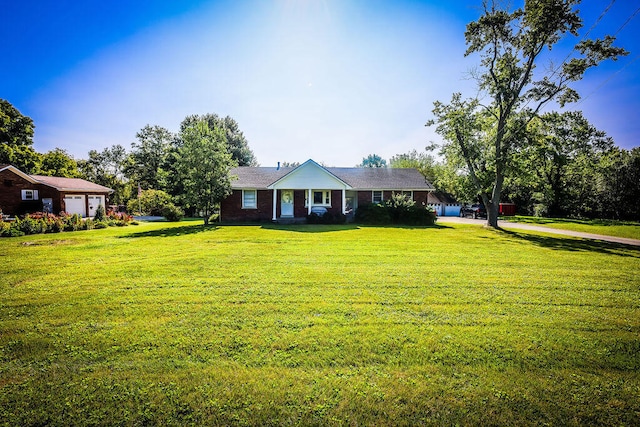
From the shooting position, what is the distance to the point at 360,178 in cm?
2811

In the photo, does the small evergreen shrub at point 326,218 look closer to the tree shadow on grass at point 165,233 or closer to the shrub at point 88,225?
the tree shadow on grass at point 165,233

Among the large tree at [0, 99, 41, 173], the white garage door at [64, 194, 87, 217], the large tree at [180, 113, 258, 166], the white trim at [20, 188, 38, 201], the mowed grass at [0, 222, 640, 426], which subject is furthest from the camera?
the large tree at [180, 113, 258, 166]

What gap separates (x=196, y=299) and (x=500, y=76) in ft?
80.0

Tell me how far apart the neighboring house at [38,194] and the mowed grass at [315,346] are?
81.1 feet

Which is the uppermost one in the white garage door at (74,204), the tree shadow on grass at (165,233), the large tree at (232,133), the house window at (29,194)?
the large tree at (232,133)

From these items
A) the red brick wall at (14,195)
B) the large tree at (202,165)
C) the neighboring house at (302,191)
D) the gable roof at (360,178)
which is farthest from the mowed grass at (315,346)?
the red brick wall at (14,195)

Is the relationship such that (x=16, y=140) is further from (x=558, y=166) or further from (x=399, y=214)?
(x=558, y=166)

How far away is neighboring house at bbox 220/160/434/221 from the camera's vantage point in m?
22.5

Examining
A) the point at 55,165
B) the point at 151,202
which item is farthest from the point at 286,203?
the point at 55,165

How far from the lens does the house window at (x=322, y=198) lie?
24.6 metres

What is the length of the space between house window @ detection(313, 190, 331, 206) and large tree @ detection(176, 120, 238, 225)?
7.55 m

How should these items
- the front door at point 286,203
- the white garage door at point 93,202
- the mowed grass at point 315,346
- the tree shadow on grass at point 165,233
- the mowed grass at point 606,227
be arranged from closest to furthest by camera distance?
the mowed grass at point 315,346, the tree shadow on grass at point 165,233, the mowed grass at point 606,227, the front door at point 286,203, the white garage door at point 93,202

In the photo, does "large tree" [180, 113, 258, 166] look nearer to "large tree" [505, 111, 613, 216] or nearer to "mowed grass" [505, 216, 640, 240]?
"large tree" [505, 111, 613, 216]

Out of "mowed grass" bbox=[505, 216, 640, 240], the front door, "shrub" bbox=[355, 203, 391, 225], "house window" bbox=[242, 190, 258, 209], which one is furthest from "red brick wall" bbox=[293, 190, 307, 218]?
"mowed grass" bbox=[505, 216, 640, 240]
